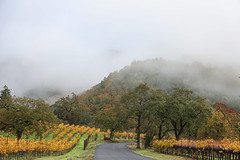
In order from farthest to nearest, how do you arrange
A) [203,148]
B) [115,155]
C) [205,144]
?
[115,155] → [205,144] → [203,148]

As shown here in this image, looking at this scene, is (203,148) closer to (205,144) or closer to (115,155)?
(205,144)

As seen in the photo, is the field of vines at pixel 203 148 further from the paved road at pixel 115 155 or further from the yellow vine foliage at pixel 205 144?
the paved road at pixel 115 155

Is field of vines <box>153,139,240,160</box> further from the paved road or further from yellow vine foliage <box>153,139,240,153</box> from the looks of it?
the paved road

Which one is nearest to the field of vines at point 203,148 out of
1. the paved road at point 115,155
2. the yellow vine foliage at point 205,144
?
the yellow vine foliage at point 205,144

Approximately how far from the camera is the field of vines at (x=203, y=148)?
1870 centimetres

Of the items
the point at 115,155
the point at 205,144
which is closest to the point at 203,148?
the point at 205,144

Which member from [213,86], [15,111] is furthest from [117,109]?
[213,86]

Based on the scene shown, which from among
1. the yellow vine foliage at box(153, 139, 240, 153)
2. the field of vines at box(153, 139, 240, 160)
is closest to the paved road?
the yellow vine foliage at box(153, 139, 240, 153)

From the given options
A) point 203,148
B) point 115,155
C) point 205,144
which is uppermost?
point 205,144

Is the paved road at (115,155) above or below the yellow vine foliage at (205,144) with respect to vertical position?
below

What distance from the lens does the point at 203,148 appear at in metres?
21.4

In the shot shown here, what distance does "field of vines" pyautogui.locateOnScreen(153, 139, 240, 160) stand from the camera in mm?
18703

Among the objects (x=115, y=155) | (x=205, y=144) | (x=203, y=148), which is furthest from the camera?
(x=115, y=155)

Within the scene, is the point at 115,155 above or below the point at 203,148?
below
